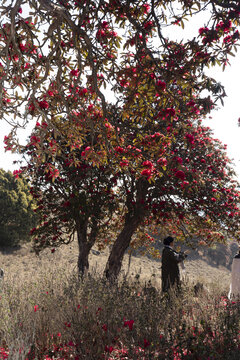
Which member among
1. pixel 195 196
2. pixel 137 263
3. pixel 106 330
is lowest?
pixel 137 263

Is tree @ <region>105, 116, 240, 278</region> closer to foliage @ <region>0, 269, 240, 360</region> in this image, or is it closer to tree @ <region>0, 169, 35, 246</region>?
foliage @ <region>0, 269, 240, 360</region>

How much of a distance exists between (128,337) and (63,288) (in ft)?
5.87

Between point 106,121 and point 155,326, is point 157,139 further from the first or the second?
point 155,326

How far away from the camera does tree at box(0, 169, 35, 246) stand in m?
21.4

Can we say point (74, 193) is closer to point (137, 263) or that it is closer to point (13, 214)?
point (13, 214)

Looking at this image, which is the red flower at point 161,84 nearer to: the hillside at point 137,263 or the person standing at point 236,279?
the hillside at point 137,263

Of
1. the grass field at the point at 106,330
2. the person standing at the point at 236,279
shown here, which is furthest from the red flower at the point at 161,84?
the person standing at the point at 236,279

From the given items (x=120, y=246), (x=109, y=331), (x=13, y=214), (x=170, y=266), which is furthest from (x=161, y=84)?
(x=13, y=214)

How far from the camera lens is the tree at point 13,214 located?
842 inches

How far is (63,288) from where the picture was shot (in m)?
4.24

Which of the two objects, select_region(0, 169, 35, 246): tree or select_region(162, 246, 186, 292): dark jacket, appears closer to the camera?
select_region(162, 246, 186, 292): dark jacket

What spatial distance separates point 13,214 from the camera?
70.8 feet

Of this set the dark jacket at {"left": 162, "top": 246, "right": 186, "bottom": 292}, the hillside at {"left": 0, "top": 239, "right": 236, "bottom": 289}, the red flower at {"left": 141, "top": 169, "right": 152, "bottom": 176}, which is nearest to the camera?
the red flower at {"left": 141, "top": 169, "right": 152, "bottom": 176}

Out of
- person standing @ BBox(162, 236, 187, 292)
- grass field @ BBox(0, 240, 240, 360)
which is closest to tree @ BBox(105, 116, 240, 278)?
person standing @ BBox(162, 236, 187, 292)
